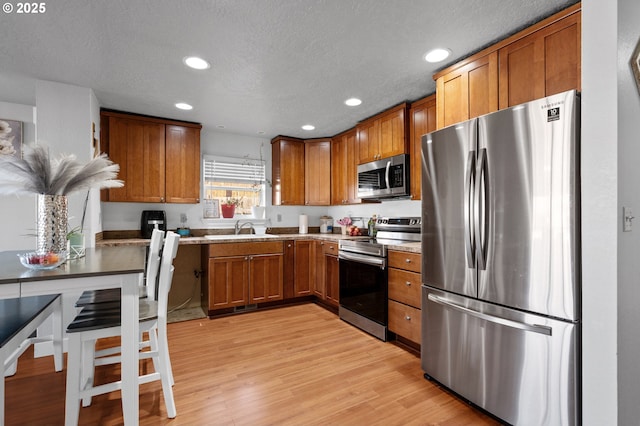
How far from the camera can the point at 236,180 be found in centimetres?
445

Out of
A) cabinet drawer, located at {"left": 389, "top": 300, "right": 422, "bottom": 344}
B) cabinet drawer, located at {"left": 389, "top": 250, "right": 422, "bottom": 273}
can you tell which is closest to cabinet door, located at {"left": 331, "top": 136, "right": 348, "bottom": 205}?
cabinet drawer, located at {"left": 389, "top": 250, "right": 422, "bottom": 273}

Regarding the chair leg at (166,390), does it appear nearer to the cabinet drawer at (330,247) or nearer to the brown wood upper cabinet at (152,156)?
the cabinet drawer at (330,247)

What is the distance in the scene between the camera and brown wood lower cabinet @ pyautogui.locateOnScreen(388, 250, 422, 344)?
253 cm

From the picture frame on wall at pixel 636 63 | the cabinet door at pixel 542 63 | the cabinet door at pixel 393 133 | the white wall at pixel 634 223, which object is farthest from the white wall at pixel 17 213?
the picture frame on wall at pixel 636 63

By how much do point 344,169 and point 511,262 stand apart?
274 centimetres

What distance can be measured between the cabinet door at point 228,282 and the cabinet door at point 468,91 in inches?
104

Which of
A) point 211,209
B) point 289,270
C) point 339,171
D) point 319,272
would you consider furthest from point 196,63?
point 319,272

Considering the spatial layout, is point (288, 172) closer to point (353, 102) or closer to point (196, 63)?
point (353, 102)

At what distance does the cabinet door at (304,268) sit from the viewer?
4059 mm

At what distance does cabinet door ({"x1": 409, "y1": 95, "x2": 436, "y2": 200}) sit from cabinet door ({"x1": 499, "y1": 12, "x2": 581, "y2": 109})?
922 millimetres

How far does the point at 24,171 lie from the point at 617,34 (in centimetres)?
288

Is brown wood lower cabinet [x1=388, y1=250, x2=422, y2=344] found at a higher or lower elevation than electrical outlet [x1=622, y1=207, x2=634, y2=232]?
lower

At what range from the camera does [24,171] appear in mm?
1570

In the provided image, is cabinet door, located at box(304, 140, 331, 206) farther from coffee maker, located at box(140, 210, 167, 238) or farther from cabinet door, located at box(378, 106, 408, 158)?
coffee maker, located at box(140, 210, 167, 238)
